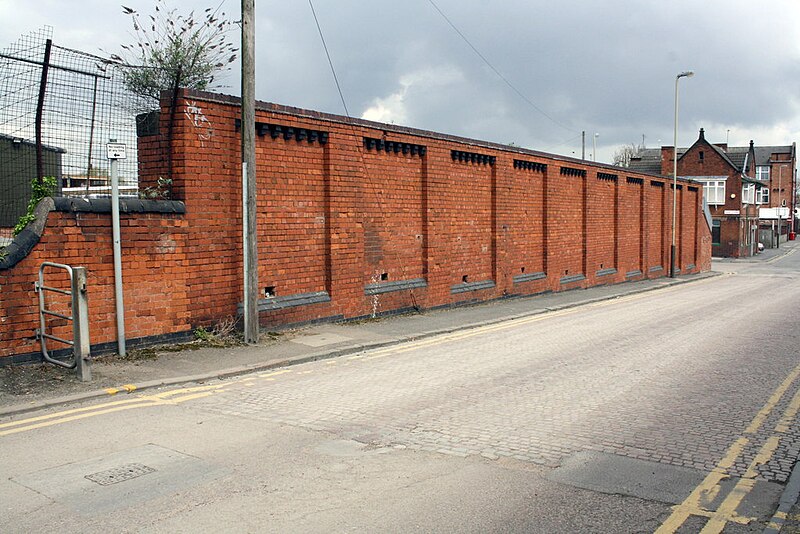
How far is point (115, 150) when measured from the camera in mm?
9523

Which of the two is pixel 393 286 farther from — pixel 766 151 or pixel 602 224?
pixel 766 151

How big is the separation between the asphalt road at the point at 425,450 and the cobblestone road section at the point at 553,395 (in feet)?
0.12

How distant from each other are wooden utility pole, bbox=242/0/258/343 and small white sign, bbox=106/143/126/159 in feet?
7.10

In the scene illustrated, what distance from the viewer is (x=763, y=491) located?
215 inches

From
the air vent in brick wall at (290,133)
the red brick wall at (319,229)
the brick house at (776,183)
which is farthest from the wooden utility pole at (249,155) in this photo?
the brick house at (776,183)

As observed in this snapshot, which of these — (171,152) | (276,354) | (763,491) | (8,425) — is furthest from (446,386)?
(171,152)

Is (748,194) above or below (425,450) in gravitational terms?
above

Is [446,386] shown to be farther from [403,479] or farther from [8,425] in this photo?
[8,425]

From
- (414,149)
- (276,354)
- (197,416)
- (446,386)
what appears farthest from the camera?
(414,149)

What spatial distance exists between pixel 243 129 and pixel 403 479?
733cm

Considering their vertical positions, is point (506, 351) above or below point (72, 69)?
below

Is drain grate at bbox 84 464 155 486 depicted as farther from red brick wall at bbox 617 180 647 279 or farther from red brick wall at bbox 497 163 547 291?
red brick wall at bbox 617 180 647 279

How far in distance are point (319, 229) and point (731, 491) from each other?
975 centimetres

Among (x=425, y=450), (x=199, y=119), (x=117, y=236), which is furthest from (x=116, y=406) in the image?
(x=199, y=119)
